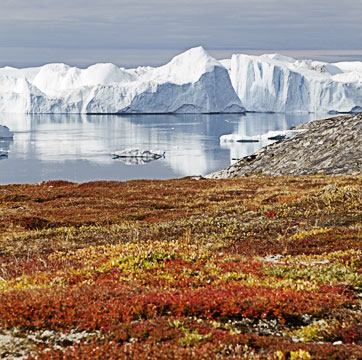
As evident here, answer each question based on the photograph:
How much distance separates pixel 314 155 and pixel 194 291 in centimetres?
4472

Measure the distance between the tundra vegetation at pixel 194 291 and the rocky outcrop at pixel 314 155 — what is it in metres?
26.5

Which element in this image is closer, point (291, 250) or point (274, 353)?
point (274, 353)

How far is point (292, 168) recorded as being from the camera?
49.9 meters

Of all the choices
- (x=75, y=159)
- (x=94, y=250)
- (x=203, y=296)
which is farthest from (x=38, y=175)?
(x=203, y=296)

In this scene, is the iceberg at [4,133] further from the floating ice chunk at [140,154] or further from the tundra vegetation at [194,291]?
the tundra vegetation at [194,291]

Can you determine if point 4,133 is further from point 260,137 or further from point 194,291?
point 194,291

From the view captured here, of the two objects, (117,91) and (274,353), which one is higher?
(117,91)

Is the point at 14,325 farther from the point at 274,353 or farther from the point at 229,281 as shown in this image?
the point at 229,281

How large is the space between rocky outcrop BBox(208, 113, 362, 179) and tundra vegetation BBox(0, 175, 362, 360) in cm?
2650

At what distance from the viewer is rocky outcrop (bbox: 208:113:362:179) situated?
46.4m

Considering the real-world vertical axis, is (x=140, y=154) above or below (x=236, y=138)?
below

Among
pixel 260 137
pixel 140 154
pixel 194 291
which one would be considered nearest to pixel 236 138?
pixel 260 137

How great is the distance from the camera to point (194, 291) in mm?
8430

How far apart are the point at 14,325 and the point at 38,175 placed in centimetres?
7179
